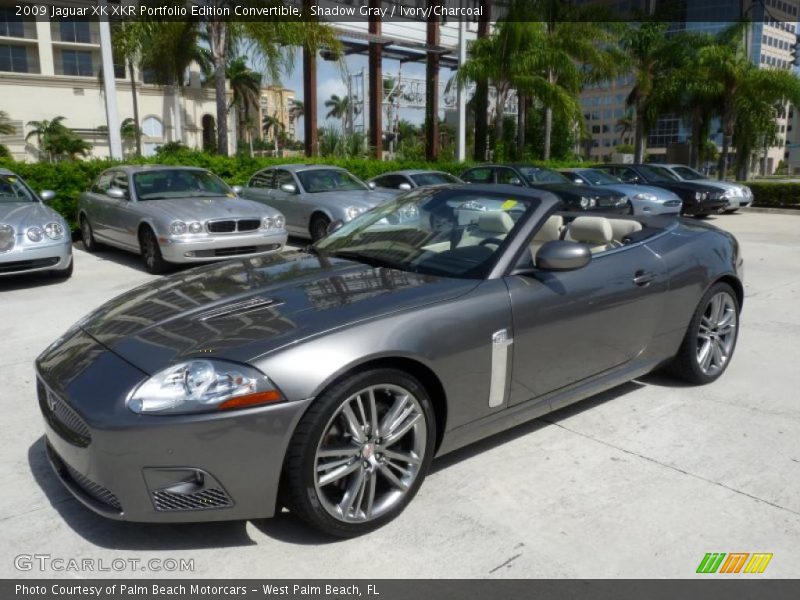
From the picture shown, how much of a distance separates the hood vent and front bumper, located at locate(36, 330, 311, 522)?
0.44 m

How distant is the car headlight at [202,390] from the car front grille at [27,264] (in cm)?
620

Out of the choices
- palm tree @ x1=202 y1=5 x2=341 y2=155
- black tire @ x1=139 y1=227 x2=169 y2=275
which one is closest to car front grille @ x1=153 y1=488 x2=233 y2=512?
black tire @ x1=139 y1=227 x2=169 y2=275

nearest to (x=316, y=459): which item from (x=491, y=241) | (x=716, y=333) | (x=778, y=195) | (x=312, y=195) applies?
(x=491, y=241)

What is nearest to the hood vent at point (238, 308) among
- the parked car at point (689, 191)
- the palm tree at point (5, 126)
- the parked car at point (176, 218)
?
the parked car at point (176, 218)

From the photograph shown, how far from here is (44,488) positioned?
127 inches

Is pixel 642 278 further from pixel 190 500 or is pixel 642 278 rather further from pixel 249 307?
pixel 190 500

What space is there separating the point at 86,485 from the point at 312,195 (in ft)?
29.6

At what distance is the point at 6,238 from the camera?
7684 mm

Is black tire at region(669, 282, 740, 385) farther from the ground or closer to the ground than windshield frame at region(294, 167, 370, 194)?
closer to the ground

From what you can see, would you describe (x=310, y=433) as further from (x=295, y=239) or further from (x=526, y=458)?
(x=295, y=239)

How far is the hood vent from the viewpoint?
9.86 feet

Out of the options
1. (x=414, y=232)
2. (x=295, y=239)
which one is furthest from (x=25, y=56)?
(x=414, y=232)

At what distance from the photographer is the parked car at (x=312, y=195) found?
10938 mm
